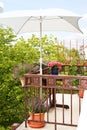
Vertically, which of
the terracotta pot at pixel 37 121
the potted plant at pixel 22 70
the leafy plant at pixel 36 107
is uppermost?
the potted plant at pixel 22 70

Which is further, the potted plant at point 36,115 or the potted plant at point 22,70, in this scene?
the potted plant at point 22,70

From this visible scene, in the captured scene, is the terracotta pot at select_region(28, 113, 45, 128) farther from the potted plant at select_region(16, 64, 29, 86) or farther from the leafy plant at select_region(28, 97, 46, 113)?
the potted plant at select_region(16, 64, 29, 86)

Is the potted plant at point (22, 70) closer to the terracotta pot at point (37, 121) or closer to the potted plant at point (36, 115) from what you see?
the potted plant at point (36, 115)

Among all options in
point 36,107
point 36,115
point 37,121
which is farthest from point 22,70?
point 37,121

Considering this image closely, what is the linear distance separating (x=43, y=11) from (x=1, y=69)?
18.4 feet

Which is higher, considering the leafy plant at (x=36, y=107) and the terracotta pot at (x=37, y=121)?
the leafy plant at (x=36, y=107)

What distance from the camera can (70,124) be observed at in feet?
18.1

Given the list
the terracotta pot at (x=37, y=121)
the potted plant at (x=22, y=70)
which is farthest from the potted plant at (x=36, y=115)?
the potted plant at (x=22, y=70)

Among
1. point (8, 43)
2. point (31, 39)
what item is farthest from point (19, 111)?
point (31, 39)

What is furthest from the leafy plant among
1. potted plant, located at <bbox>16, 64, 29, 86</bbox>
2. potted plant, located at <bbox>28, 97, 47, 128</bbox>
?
potted plant, located at <bbox>16, 64, 29, 86</bbox>

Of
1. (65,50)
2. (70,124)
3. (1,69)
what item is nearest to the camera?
(70,124)

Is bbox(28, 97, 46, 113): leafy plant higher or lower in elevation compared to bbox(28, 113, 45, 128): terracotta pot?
higher

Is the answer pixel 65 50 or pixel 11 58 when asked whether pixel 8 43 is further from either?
pixel 65 50

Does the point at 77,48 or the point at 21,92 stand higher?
the point at 77,48
